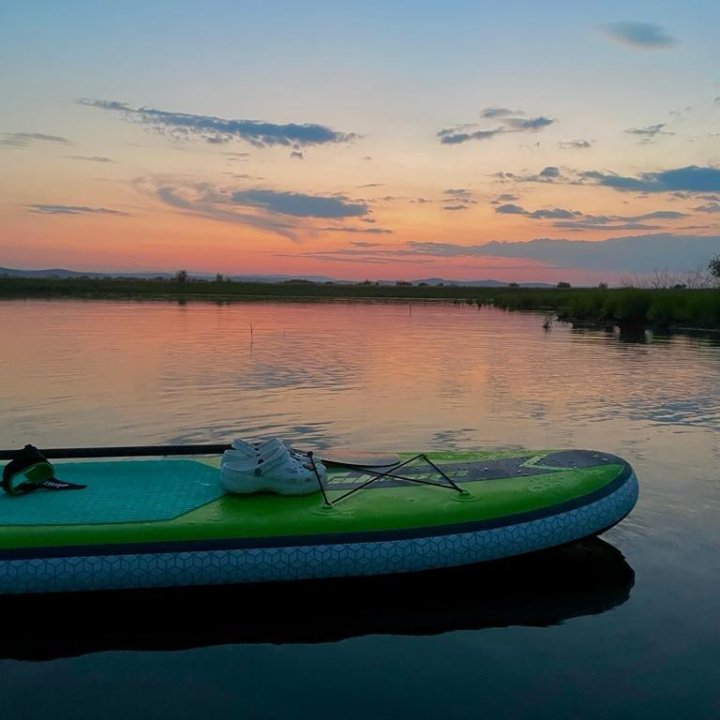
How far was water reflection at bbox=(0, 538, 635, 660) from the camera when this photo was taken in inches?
192

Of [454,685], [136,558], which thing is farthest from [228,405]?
[454,685]

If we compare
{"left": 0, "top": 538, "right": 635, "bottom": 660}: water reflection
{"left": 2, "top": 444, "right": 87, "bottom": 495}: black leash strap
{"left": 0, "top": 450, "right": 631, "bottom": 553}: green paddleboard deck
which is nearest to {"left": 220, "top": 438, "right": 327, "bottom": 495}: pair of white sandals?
{"left": 0, "top": 450, "right": 631, "bottom": 553}: green paddleboard deck

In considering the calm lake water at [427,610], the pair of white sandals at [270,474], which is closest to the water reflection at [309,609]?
the calm lake water at [427,610]

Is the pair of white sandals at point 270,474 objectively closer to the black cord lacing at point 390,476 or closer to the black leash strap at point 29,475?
the black cord lacing at point 390,476

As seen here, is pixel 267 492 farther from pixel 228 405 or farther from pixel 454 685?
pixel 228 405

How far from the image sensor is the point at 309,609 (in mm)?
5320

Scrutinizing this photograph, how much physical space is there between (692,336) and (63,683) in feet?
92.5

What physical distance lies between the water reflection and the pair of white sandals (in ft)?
2.49

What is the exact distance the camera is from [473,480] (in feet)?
19.9

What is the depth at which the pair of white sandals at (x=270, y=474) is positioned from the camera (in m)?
5.76

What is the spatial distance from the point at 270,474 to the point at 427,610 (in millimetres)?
1510

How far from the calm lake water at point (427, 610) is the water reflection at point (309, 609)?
18 millimetres

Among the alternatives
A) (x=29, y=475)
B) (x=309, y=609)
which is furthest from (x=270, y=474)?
(x=29, y=475)

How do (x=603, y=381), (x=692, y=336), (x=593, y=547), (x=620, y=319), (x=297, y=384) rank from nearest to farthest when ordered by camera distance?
(x=593, y=547) < (x=297, y=384) < (x=603, y=381) < (x=692, y=336) < (x=620, y=319)
